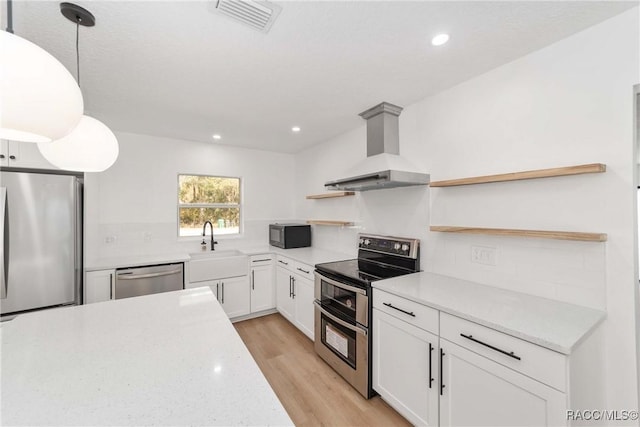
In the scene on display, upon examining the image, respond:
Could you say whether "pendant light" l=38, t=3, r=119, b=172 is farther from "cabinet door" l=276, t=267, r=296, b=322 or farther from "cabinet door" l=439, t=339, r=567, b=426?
"cabinet door" l=276, t=267, r=296, b=322

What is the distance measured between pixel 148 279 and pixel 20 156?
1499 mm

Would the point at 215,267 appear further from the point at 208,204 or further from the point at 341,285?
the point at 341,285

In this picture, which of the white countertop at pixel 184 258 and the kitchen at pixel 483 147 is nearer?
the kitchen at pixel 483 147

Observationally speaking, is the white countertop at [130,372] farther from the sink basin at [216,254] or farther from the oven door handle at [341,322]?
the sink basin at [216,254]

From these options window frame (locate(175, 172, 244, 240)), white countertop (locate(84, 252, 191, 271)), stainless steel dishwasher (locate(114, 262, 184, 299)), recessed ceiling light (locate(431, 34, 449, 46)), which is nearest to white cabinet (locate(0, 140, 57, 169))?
white countertop (locate(84, 252, 191, 271))

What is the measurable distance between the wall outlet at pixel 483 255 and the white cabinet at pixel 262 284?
2.53 m

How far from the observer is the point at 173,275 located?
2.98 m

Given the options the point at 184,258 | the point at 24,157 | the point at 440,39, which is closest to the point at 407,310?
the point at 440,39

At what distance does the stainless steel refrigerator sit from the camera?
206 cm

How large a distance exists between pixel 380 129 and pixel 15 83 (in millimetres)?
2401

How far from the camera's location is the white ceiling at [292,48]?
134 centimetres

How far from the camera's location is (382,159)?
7.85 feet

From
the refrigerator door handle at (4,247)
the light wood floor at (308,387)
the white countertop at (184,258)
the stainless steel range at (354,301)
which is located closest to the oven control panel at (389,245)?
the stainless steel range at (354,301)

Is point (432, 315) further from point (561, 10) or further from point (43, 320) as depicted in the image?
point (43, 320)
